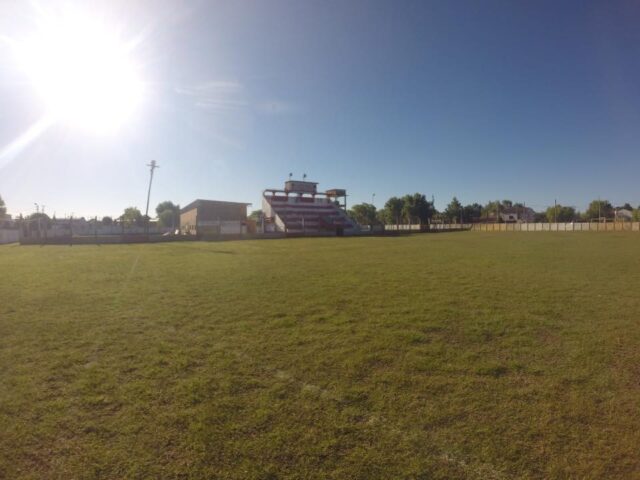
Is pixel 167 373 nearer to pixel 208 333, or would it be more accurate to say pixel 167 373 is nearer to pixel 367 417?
pixel 208 333

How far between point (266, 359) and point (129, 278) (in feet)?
27.5

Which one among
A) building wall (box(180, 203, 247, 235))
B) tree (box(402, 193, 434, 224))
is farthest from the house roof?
building wall (box(180, 203, 247, 235))

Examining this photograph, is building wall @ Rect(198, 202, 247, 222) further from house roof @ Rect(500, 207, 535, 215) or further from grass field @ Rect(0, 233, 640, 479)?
Result: house roof @ Rect(500, 207, 535, 215)

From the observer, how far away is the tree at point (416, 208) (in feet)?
323

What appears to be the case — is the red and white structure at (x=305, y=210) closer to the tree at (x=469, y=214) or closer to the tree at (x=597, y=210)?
the tree at (x=469, y=214)

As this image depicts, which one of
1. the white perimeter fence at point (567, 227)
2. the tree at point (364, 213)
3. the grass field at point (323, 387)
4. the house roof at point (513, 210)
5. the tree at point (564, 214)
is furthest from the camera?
the house roof at point (513, 210)

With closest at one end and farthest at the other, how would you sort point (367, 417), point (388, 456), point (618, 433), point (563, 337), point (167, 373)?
point (388, 456), point (618, 433), point (367, 417), point (167, 373), point (563, 337)

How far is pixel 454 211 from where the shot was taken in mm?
109125

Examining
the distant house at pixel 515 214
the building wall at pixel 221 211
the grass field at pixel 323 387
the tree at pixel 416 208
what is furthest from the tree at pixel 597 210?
the grass field at pixel 323 387

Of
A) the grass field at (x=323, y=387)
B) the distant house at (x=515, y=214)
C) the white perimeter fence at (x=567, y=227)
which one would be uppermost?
the distant house at (x=515, y=214)

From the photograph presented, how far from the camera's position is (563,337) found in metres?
5.08

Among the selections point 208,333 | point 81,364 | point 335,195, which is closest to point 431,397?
point 208,333

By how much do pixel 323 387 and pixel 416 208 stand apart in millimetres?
99151

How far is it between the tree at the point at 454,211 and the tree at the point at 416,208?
1355 centimetres
